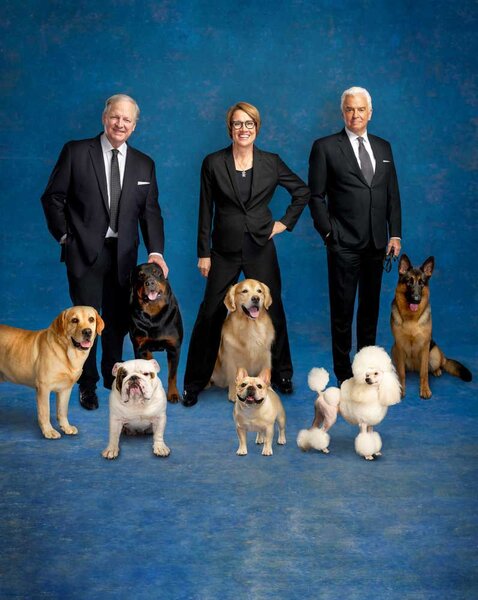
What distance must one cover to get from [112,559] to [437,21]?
17.1 ft

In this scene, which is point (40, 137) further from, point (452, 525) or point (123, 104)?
point (452, 525)

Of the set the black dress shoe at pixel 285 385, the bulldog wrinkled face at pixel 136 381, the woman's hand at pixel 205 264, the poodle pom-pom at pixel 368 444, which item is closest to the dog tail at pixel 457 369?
the black dress shoe at pixel 285 385

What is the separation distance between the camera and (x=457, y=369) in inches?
274

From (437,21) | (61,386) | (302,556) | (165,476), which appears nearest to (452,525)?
(302,556)

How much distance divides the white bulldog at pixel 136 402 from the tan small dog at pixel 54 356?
389 millimetres

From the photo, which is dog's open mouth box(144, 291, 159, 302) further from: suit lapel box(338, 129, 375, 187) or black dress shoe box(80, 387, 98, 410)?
suit lapel box(338, 129, 375, 187)

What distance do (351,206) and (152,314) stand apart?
1.50m

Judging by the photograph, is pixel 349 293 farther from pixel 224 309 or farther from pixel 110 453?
pixel 110 453

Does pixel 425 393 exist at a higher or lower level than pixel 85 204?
lower

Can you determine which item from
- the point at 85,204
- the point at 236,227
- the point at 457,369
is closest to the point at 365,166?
the point at 236,227

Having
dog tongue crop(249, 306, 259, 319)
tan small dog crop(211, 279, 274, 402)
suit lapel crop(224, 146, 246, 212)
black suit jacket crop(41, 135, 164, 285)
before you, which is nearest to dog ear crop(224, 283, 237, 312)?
tan small dog crop(211, 279, 274, 402)

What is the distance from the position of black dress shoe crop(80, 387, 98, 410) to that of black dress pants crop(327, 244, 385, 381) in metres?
1.66

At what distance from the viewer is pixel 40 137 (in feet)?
25.2

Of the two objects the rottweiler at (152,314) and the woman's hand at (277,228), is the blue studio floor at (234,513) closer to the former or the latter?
the rottweiler at (152,314)
